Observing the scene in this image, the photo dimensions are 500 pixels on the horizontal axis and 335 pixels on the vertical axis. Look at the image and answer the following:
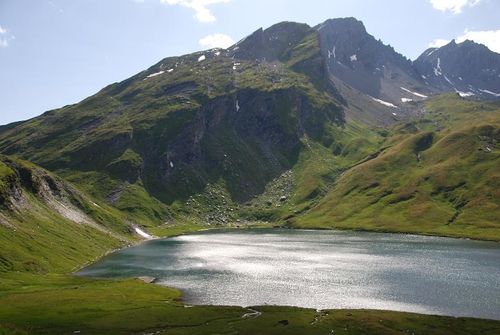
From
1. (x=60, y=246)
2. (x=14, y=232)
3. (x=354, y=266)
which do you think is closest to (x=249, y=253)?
(x=354, y=266)

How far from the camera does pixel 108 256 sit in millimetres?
193250

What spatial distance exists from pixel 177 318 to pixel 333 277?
61980 millimetres

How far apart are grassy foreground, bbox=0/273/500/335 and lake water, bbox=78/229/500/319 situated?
35.2 feet

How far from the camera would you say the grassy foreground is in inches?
3418

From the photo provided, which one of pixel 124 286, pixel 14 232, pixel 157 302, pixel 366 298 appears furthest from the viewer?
pixel 14 232

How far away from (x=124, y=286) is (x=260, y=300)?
3769 cm

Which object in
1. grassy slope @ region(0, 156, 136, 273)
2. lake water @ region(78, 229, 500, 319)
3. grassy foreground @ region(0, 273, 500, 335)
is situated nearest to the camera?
grassy foreground @ region(0, 273, 500, 335)

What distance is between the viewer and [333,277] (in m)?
143

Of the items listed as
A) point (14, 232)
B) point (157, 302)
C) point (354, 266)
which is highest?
point (14, 232)

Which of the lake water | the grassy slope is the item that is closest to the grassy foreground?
the lake water

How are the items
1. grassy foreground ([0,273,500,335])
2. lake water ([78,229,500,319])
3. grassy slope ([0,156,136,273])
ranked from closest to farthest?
grassy foreground ([0,273,500,335]), lake water ([78,229,500,319]), grassy slope ([0,156,136,273])

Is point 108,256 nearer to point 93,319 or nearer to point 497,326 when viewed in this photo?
point 93,319

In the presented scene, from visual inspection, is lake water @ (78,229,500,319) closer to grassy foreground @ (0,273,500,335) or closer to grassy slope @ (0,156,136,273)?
grassy slope @ (0,156,136,273)

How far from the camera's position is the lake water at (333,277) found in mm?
114562
